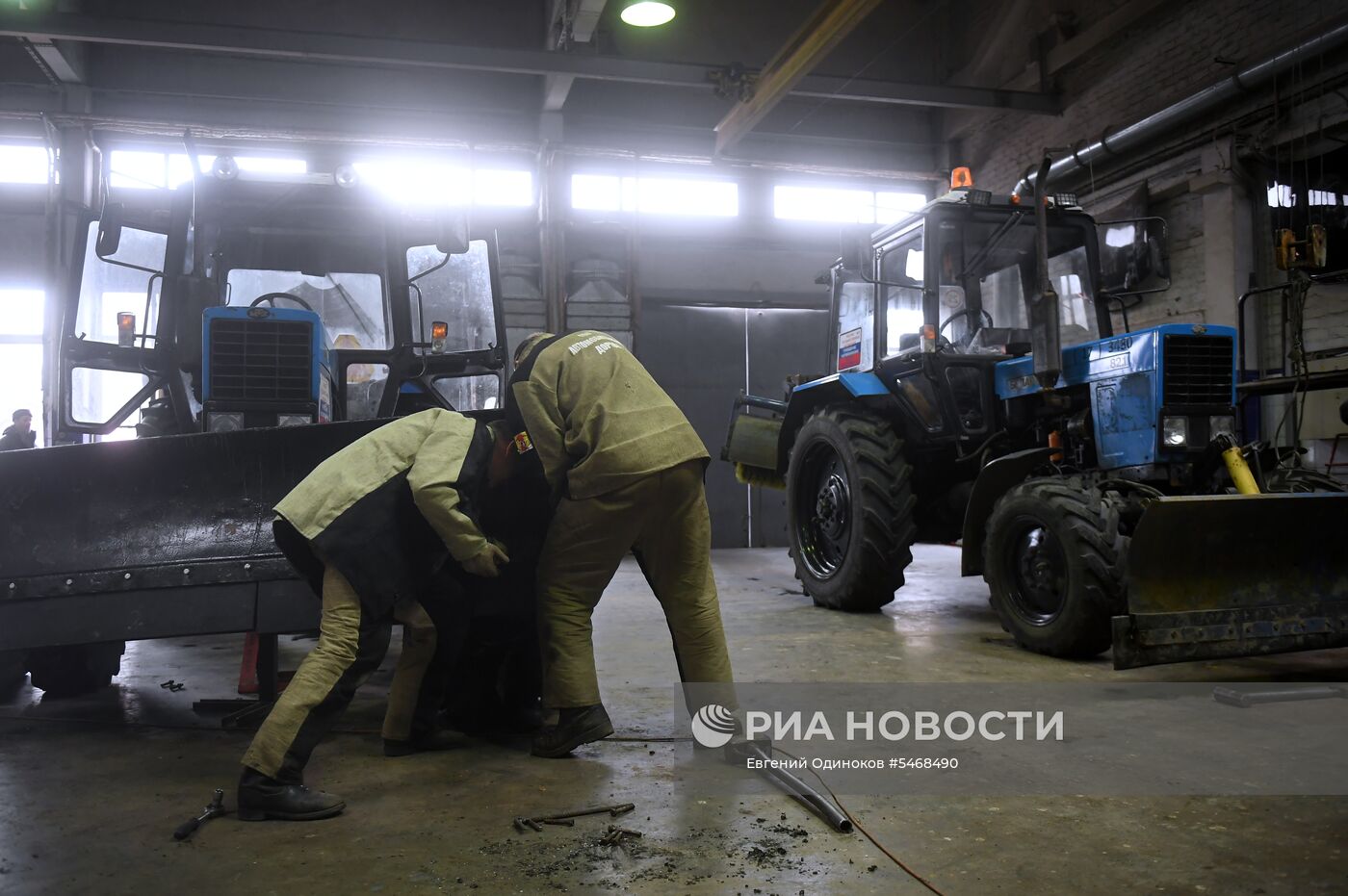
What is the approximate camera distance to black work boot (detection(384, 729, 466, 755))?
134 inches

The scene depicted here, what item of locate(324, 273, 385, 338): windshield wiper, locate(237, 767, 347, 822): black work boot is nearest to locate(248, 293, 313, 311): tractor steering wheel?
locate(324, 273, 385, 338): windshield wiper

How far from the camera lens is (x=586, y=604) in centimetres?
348

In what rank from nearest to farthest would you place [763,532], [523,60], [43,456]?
[43,456] → [523,60] → [763,532]

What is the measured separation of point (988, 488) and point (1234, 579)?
1422mm

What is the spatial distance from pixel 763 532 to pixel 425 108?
22.5 ft

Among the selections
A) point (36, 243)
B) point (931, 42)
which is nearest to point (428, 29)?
point (36, 243)

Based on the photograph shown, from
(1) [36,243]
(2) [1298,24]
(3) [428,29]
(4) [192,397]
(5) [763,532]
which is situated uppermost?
(3) [428,29]

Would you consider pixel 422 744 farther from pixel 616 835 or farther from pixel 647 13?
pixel 647 13

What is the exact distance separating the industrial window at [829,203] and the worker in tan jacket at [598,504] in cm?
1108

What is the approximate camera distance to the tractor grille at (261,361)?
484cm

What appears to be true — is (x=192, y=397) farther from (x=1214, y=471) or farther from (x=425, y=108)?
(x=425, y=108)

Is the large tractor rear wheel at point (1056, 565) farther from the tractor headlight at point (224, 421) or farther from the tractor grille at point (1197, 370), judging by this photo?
the tractor headlight at point (224, 421)

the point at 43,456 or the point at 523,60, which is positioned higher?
the point at 523,60

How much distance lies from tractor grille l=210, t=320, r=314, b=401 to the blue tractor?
3.26 meters
